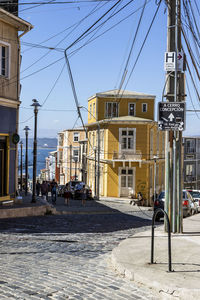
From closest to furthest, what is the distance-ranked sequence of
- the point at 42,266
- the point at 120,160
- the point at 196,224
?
the point at 42,266
the point at 196,224
the point at 120,160

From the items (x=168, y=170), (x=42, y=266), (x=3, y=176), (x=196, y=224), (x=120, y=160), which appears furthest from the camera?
(x=120, y=160)

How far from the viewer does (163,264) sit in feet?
24.3

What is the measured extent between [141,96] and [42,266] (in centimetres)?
3914

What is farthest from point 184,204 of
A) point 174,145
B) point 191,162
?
point 191,162

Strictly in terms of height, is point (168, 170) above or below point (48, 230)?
above

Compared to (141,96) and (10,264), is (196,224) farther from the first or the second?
(141,96)

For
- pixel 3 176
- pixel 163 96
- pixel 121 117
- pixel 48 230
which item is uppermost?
pixel 121 117

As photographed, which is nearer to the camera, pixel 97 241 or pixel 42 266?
pixel 42 266

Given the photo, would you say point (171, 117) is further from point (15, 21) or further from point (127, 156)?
point (127, 156)

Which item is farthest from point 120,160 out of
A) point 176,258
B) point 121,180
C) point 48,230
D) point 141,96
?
point 176,258

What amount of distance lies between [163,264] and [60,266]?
6.08 feet

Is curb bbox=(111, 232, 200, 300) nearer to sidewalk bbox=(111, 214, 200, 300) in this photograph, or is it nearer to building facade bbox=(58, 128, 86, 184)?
sidewalk bbox=(111, 214, 200, 300)

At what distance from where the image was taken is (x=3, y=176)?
1953cm

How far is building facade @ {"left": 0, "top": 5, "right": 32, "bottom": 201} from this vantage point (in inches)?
746
